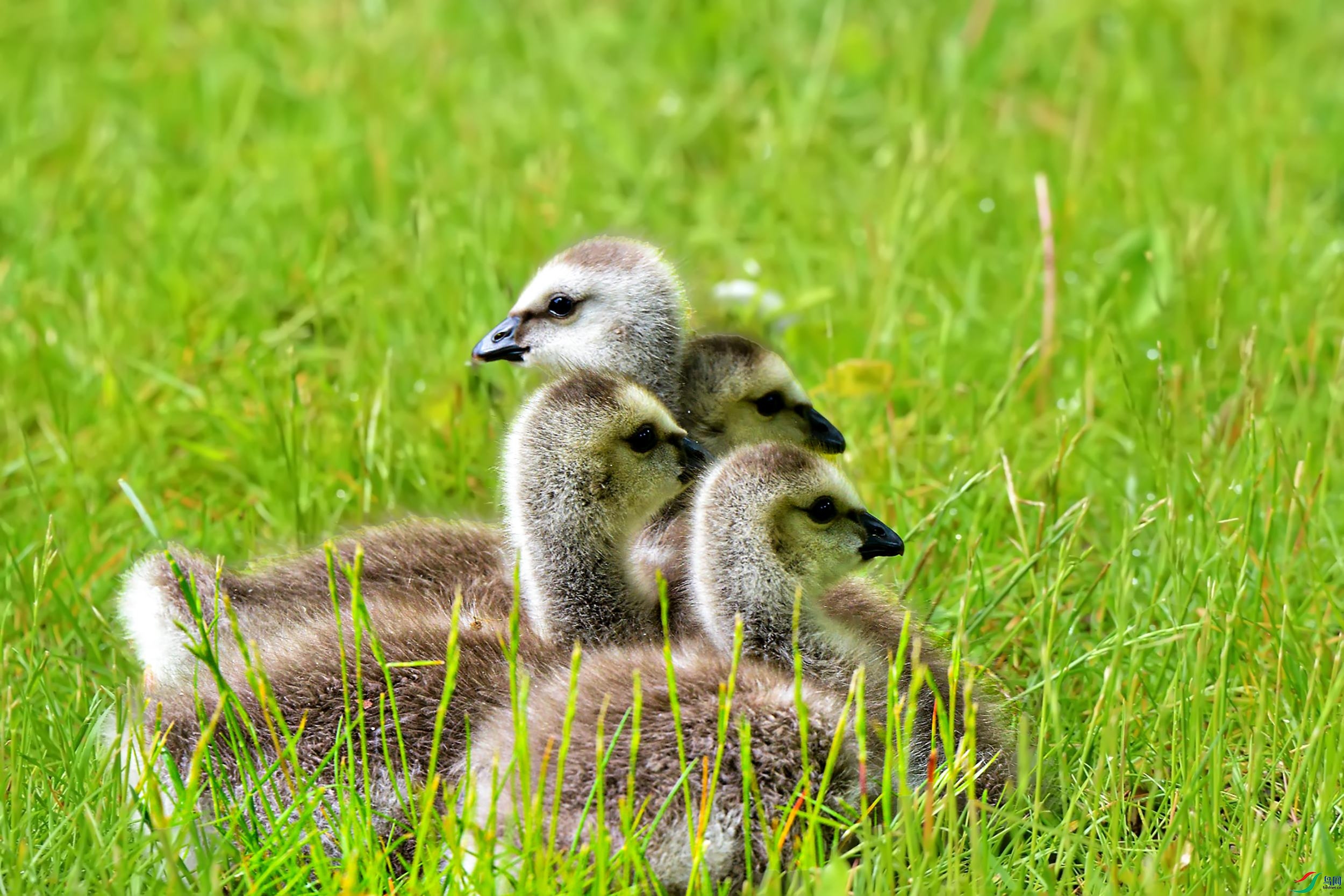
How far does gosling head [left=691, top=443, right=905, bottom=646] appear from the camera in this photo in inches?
129

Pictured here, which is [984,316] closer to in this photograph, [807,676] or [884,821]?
[807,676]

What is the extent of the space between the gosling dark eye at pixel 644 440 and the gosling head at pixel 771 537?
0.53 feet

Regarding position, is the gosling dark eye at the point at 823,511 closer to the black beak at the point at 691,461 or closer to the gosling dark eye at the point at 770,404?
the black beak at the point at 691,461

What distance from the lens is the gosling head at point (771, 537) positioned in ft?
10.7

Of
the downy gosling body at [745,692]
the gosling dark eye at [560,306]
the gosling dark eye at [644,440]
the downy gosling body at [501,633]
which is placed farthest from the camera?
the gosling dark eye at [560,306]

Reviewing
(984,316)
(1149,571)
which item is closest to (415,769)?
(1149,571)

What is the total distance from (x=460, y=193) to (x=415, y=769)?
11.6 feet

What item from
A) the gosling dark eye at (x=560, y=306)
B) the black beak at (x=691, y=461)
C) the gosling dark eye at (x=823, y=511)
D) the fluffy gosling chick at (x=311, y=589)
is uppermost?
the gosling dark eye at (x=560, y=306)

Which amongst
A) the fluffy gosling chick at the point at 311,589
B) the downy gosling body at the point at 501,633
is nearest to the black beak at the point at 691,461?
the downy gosling body at the point at 501,633

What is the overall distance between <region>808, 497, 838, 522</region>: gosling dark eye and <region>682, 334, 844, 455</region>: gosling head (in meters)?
0.61

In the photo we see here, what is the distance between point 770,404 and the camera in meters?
3.99

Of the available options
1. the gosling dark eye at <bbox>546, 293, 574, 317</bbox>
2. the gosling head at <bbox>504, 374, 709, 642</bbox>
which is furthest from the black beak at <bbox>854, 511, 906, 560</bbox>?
the gosling dark eye at <bbox>546, 293, 574, 317</bbox>

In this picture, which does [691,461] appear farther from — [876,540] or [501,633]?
[501,633]

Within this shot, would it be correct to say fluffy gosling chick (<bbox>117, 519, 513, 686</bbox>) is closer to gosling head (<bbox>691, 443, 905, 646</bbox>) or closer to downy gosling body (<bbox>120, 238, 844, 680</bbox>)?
downy gosling body (<bbox>120, 238, 844, 680</bbox>)
